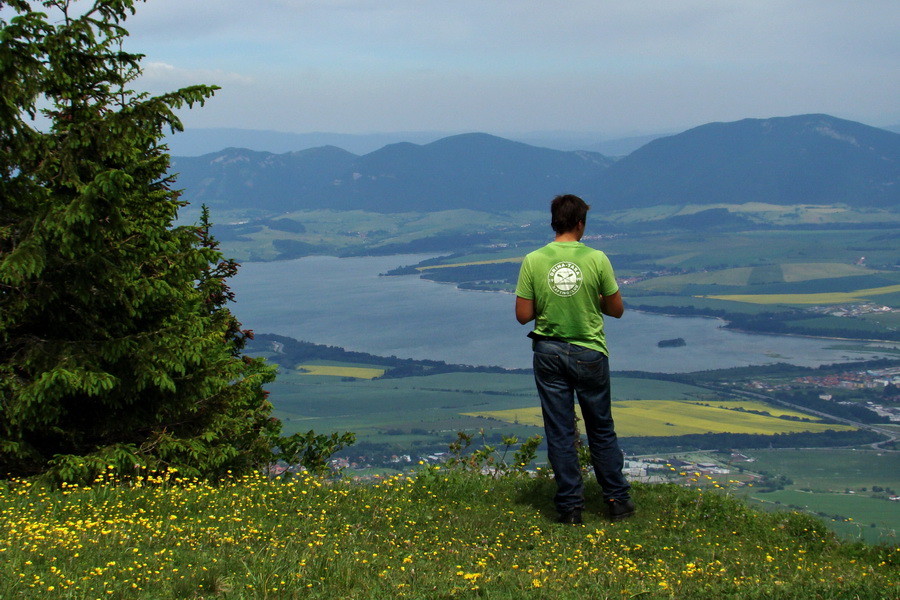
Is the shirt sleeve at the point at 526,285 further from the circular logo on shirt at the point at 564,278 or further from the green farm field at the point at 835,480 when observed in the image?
the green farm field at the point at 835,480

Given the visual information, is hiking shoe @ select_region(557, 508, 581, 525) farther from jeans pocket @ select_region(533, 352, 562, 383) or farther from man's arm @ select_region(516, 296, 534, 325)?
man's arm @ select_region(516, 296, 534, 325)

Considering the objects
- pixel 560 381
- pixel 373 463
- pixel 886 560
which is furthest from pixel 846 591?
pixel 373 463

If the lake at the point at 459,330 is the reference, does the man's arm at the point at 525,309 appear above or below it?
above

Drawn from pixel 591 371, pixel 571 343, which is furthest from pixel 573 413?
pixel 571 343

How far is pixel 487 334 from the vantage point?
131750 mm

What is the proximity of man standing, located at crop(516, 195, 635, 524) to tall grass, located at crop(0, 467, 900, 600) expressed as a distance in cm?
40

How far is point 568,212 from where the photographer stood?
690 cm

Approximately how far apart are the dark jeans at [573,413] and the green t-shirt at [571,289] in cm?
11

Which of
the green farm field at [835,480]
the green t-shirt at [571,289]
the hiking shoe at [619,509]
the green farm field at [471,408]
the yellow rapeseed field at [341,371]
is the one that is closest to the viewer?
the green t-shirt at [571,289]

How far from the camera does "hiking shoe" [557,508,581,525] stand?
6945mm

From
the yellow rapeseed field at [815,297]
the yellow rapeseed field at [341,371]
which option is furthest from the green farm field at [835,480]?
the yellow rapeseed field at [815,297]

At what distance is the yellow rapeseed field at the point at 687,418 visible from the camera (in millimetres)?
69125

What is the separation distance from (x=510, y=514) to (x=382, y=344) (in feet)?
391

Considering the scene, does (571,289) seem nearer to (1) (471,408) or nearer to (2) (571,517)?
(2) (571,517)
